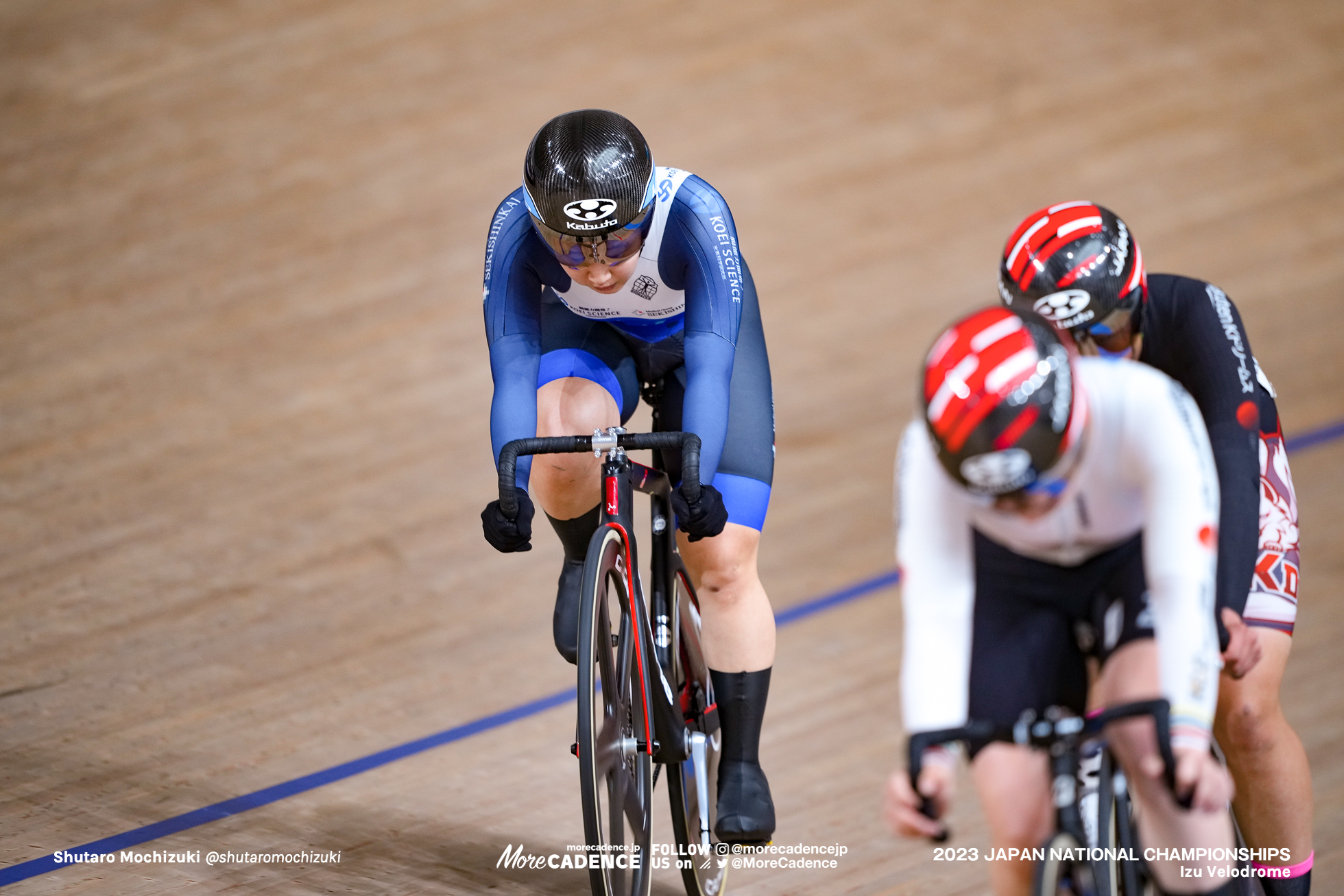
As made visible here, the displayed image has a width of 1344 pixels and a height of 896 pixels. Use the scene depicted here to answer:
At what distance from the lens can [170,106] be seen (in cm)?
705

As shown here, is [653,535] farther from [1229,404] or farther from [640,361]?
[1229,404]

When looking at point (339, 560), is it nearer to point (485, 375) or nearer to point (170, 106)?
point (485, 375)

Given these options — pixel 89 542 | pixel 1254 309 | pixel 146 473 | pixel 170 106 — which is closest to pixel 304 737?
pixel 89 542

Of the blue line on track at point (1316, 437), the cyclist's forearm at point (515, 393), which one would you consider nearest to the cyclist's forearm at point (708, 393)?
the cyclist's forearm at point (515, 393)

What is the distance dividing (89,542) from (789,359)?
9.46ft

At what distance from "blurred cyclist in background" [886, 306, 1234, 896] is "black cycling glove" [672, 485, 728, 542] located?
61 cm

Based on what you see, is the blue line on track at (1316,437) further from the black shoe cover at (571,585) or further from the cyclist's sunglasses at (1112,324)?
the black shoe cover at (571,585)

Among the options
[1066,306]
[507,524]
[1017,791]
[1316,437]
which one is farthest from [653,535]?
[1316,437]

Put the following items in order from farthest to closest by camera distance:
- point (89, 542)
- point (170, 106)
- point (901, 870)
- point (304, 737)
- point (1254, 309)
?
1. point (170, 106)
2. point (1254, 309)
3. point (89, 542)
4. point (304, 737)
5. point (901, 870)

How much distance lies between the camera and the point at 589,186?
2.60 meters

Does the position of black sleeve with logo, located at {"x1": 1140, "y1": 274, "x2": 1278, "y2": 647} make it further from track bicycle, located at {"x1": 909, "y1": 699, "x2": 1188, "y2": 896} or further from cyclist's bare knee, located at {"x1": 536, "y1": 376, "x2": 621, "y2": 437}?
cyclist's bare knee, located at {"x1": 536, "y1": 376, "x2": 621, "y2": 437}

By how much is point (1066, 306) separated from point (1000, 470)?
0.89 metres

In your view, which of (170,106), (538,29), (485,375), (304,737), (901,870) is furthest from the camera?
(538,29)

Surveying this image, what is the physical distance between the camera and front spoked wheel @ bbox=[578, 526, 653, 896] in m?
2.48
